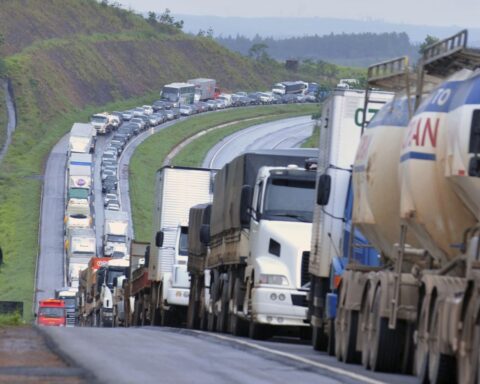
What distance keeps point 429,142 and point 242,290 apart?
1345 centimetres

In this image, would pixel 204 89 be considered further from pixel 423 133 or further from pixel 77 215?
pixel 423 133

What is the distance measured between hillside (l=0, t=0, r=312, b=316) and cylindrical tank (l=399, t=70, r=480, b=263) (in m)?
86.7

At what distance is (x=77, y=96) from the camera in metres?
165

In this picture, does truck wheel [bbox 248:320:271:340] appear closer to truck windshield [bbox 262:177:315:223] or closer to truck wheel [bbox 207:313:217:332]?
truck windshield [bbox 262:177:315:223]

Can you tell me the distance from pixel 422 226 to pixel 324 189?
21.3ft

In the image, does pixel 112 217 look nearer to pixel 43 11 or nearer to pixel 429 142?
pixel 429 142

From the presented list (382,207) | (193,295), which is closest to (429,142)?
(382,207)

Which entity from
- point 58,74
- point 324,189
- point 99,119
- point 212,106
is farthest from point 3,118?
point 324,189

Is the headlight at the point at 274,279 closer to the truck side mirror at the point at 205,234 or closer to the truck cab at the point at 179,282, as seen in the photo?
the truck side mirror at the point at 205,234

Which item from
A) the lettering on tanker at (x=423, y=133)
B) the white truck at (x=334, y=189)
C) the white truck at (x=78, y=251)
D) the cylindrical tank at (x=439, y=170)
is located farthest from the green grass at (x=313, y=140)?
the cylindrical tank at (x=439, y=170)

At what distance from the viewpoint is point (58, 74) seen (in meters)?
168

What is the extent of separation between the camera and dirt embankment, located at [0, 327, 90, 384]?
14602 mm

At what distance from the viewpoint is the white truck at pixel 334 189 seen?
77.9 ft

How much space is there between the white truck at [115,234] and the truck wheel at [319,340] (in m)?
67.0
